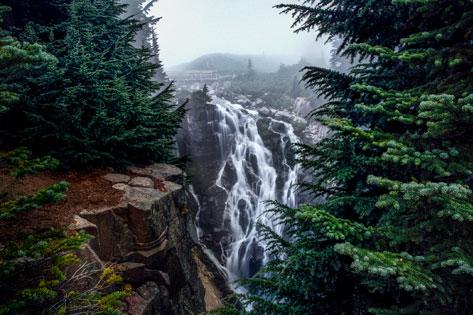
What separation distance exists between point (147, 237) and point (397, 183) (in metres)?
5.94

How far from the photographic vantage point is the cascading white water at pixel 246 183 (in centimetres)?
2103

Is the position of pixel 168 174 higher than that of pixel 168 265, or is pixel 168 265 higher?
pixel 168 174

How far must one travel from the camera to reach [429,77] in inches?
172

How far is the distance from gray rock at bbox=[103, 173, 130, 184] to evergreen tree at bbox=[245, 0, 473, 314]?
4597 millimetres

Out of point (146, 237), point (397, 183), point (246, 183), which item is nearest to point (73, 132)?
point (146, 237)

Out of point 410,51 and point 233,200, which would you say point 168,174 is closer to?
point 410,51

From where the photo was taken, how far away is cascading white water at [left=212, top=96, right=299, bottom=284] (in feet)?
69.0

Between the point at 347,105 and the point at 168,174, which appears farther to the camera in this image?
the point at 168,174

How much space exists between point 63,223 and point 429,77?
23.8ft

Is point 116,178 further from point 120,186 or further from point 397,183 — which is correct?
point 397,183

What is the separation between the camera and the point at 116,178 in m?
7.71

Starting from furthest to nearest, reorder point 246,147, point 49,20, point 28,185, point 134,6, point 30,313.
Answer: point 134,6 → point 246,147 → point 49,20 → point 28,185 → point 30,313

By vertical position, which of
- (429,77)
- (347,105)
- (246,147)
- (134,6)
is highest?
(134,6)

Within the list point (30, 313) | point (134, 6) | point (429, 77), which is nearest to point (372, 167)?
point (429, 77)
